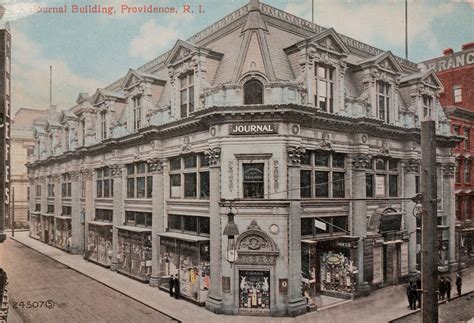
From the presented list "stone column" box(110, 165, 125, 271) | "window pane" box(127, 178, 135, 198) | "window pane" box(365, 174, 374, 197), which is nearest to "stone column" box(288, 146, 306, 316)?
"window pane" box(365, 174, 374, 197)

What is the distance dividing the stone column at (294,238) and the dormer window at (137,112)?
1036cm

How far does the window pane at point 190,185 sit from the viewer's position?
18584 millimetres

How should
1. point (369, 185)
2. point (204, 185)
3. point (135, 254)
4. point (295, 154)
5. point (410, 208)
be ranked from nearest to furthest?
point (295, 154), point (204, 185), point (369, 185), point (410, 208), point (135, 254)

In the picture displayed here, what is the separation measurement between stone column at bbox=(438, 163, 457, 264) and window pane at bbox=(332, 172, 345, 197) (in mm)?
7305

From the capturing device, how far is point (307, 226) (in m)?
17.1

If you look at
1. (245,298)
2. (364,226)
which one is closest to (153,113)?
(245,298)

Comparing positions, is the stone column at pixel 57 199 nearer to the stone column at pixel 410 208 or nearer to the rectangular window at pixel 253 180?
the rectangular window at pixel 253 180

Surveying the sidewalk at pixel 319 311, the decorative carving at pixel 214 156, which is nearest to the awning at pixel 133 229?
the sidewalk at pixel 319 311

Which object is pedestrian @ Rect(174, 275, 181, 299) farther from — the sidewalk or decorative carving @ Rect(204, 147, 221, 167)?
decorative carving @ Rect(204, 147, 221, 167)

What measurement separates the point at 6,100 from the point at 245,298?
452 inches

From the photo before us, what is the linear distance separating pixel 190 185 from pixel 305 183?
5.75 meters

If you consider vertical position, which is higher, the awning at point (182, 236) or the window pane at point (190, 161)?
the window pane at point (190, 161)

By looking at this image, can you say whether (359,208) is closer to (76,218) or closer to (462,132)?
(462,132)

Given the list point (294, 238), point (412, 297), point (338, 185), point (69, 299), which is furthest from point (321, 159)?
point (69, 299)
